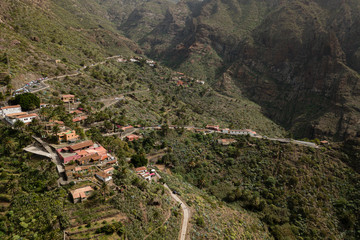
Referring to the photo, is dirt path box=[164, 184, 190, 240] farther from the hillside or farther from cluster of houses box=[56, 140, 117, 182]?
cluster of houses box=[56, 140, 117, 182]

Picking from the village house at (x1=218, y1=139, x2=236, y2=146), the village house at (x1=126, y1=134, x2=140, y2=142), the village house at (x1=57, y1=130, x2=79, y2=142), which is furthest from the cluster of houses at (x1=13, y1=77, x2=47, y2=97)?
the village house at (x1=218, y1=139, x2=236, y2=146)

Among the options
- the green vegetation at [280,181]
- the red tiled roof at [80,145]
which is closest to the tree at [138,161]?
the red tiled roof at [80,145]

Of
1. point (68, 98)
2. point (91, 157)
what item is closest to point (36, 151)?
point (91, 157)

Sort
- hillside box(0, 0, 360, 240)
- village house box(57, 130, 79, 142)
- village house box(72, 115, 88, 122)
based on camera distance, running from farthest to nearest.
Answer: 1. village house box(72, 115, 88, 122)
2. village house box(57, 130, 79, 142)
3. hillside box(0, 0, 360, 240)

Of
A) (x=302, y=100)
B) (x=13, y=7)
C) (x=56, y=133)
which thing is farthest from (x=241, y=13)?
(x=56, y=133)

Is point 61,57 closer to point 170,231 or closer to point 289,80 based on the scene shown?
point 170,231

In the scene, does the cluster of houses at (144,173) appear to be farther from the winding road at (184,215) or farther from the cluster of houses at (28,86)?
the cluster of houses at (28,86)

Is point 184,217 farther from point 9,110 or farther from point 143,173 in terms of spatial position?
point 9,110
